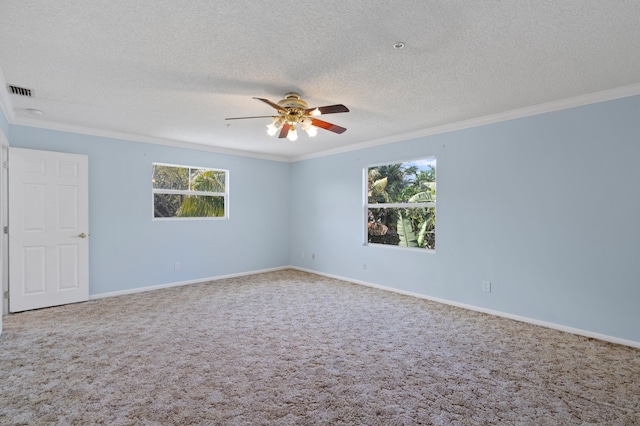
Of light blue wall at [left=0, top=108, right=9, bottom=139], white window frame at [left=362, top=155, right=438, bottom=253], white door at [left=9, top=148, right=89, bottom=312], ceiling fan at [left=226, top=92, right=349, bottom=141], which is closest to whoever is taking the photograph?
ceiling fan at [left=226, top=92, right=349, bottom=141]

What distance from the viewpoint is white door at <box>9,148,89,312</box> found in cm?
403

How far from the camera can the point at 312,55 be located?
8.09ft

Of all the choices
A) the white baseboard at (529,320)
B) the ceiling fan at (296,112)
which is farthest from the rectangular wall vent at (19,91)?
the white baseboard at (529,320)

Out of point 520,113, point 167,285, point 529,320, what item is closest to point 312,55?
point 520,113

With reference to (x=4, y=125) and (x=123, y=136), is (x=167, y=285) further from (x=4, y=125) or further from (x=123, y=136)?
(x=4, y=125)

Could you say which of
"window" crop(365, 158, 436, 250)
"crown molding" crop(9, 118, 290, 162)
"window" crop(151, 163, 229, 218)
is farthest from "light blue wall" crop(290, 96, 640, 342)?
"window" crop(151, 163, 229, 218)

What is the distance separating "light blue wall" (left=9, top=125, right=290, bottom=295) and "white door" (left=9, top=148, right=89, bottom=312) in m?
0.20

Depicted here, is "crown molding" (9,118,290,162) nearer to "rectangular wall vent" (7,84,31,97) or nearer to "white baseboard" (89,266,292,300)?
"rectangular wall vent" (7,84,31,97)

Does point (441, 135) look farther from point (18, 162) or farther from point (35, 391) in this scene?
point (18, 162)

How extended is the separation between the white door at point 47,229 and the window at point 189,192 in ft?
3.56

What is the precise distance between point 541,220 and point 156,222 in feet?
17.5

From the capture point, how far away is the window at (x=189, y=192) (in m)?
5.43

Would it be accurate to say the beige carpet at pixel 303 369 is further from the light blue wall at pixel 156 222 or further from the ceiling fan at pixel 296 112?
the ceiling fan at pixel 296 112

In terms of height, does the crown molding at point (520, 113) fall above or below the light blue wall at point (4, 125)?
above
